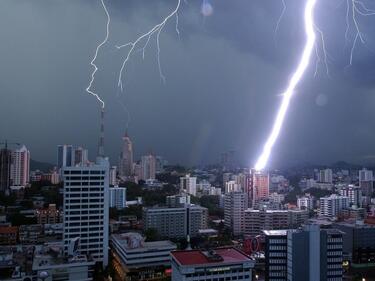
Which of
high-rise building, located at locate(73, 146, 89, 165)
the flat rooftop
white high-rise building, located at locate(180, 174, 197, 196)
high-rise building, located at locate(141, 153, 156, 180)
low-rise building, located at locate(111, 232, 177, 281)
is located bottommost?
low-rise building, located at locate(111, 232, 177, 281)

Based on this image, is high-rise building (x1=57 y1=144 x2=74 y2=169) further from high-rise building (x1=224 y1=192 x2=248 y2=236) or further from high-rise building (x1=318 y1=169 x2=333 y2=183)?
high-rise building (x1=318 y1=169 x2=333 y2=183)

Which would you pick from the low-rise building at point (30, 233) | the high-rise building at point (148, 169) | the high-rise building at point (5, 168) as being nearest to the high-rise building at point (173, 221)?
the low-rise building at point (30, 233)

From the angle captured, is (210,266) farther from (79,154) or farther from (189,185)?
(189,185)

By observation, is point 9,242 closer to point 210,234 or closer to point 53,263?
point 53,263


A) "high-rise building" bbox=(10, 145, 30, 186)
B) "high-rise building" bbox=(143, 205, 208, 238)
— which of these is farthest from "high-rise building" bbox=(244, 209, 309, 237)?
"high-rise building" bbox=(10, 145, 30, 186)

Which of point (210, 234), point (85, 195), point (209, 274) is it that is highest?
point (85, 195)

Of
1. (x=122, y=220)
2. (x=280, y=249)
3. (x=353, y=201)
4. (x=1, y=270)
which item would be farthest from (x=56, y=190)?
(x=353, y=201)
